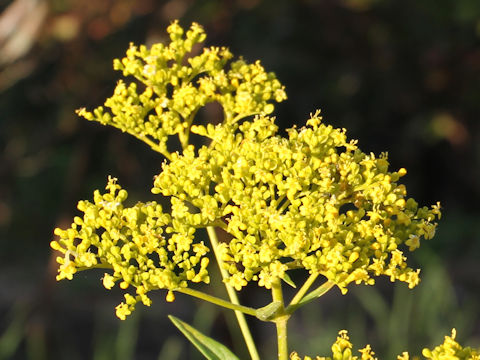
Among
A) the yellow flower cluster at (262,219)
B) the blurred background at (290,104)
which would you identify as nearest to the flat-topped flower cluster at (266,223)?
the yellow flower cluster at (262,219)

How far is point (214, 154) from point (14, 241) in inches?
335

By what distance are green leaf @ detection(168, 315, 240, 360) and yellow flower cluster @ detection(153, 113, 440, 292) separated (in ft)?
0.88

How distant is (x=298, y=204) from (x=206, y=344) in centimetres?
52

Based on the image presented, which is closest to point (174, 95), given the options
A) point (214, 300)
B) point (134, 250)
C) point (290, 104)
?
point (134, 250)

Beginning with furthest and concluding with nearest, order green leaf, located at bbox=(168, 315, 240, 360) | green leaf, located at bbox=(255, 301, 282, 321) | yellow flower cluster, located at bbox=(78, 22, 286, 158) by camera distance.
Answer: yellow flower cluster, located at bbox=(78, 22, 286, 158)
green leaf, located at bbox=(168, 315, 240, 360)
green leaf, located at bbox=(255, 301, 282, 321)

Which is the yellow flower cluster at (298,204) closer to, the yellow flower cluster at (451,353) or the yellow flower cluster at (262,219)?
the yellow flower cluster at (262,219)

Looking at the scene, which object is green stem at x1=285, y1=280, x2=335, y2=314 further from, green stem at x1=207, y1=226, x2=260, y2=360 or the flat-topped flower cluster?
green stem at x1=207, y1=226, x2=260, y2=360

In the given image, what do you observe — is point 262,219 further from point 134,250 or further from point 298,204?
point 134,250

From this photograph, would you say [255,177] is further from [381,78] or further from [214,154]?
[381,78]

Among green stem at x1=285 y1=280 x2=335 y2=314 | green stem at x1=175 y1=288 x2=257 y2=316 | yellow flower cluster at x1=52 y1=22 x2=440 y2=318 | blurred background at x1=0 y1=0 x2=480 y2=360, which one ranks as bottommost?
green stem at x1=175 y1=288 x2=257 y2=316

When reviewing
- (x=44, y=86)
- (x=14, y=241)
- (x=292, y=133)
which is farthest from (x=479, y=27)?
(x=14, y=241)

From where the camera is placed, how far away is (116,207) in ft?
6.32

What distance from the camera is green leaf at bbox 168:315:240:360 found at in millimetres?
2018

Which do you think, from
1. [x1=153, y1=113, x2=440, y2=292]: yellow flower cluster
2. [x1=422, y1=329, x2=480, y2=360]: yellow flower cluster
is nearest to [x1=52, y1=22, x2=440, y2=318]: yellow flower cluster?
[x1=153, y1=113, x2=440, y2=292]: yellow flower cluster
